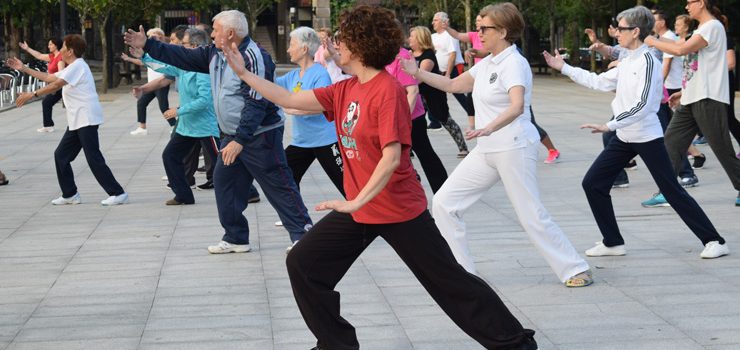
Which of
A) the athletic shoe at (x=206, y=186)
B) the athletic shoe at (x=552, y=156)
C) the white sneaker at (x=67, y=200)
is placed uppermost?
the white sneaker at (x=67, y=200)

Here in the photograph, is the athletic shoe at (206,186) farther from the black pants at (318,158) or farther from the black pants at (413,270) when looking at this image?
the black pants at (413,270)

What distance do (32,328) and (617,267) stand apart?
138 inches

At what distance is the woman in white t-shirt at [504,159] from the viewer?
652 cm

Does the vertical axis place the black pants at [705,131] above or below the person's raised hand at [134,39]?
below

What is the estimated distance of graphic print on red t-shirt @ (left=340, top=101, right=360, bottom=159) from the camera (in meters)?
4.84

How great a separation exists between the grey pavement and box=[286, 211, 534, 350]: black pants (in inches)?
23.9

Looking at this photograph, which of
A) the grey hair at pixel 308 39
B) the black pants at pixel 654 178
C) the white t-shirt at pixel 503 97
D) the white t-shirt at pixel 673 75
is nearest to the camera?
the white t-shirt at pixel 503 97

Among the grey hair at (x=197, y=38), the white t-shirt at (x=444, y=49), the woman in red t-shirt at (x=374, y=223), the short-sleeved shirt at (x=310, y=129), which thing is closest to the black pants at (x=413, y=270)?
the woman in red t-shirt at (x=374, y=223)

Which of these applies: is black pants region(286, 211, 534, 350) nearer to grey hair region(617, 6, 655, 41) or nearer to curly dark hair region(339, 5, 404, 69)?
curly dark hair region(339, 5, 404, 69)

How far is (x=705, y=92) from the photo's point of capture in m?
8.91

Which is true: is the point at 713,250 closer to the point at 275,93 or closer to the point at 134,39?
the point at 275,93

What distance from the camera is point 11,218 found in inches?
399

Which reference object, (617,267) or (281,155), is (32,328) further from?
(617,267)

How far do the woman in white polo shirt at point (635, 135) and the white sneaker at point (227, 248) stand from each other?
2383 millimetres
